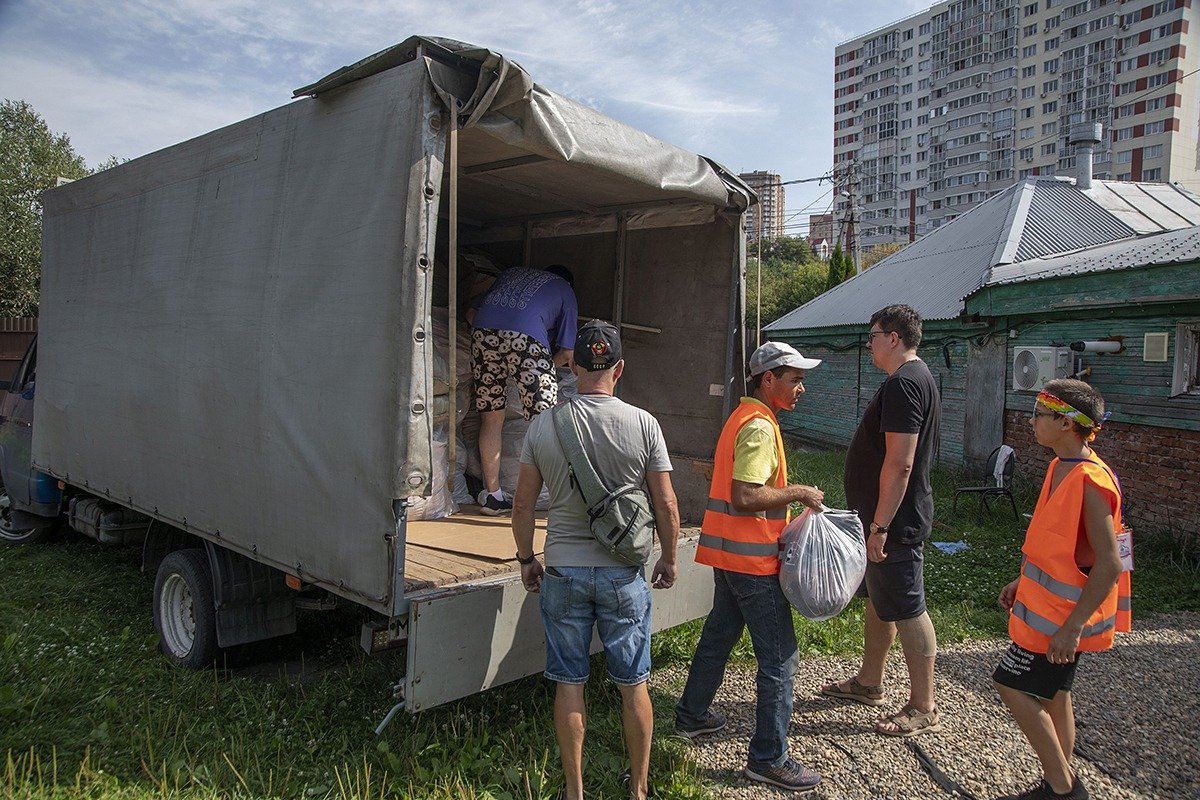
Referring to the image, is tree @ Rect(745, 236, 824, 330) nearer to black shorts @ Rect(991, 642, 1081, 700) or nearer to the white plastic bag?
the white plastic bag

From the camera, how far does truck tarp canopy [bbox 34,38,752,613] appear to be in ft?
9.57

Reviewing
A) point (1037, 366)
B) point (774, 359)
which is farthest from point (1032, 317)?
point (774, 359)

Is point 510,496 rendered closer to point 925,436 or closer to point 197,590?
point 197,590

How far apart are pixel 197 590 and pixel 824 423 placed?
12423mm

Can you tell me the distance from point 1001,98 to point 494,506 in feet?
250

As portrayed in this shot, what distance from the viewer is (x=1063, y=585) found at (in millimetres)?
2828

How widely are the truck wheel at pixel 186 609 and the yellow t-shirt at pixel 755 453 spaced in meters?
2.85

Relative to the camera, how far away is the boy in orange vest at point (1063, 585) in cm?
276

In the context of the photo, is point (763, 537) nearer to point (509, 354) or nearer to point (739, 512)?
point (739, 512)

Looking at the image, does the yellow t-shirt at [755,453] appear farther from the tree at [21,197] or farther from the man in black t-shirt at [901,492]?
the tree at [21,197]

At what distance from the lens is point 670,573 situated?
10.1 ft

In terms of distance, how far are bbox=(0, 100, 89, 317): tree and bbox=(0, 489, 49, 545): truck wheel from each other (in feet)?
39.2

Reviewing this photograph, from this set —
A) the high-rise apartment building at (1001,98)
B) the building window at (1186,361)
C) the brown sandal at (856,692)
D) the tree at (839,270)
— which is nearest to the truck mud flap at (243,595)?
the brown sandal at (856,692)

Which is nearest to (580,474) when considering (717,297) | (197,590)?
(717,297)
